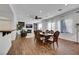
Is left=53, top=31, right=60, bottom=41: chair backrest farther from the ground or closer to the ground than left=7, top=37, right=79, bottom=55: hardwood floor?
farther from the ground

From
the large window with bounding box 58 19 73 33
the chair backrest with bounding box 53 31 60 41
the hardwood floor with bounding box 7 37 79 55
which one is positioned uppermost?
the large window with bounding box 58 19 73 33

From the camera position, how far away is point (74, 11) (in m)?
3.42

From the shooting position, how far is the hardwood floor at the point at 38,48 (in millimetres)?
2976

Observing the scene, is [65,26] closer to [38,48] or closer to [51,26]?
[51,26]

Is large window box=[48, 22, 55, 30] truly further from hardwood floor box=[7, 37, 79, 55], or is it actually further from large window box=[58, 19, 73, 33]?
hardwood floor box=[7, 37, 79, 55]

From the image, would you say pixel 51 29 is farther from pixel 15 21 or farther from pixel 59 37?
pixel 15 21

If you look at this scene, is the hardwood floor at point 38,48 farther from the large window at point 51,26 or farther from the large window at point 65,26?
the large window at point 51,26

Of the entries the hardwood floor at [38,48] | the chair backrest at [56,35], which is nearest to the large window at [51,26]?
the chair backrest at [56,35]

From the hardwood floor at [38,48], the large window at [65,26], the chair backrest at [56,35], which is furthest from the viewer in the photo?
the large window at [65,26]

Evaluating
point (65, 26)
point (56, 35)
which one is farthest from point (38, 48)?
point (65, 26)

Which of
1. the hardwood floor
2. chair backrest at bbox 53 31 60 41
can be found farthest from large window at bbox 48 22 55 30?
the hardwood floor

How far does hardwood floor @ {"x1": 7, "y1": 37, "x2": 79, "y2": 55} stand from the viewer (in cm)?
298

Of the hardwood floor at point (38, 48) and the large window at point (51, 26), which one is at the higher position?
the large window at point (51, 26)

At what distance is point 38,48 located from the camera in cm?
321
